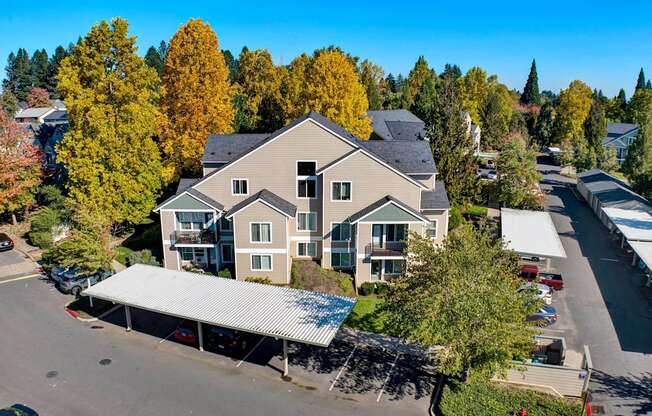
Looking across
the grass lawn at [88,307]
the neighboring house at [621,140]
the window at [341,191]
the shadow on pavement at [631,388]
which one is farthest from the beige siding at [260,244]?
the neighboring house at [621,140]

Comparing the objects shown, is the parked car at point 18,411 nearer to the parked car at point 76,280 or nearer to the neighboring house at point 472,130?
the parked car at point 76,280

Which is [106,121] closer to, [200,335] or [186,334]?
[186,334]

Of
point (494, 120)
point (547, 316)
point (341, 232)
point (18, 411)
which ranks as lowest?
point (547, 316)

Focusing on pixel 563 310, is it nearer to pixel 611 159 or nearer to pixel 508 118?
pixel 611 159

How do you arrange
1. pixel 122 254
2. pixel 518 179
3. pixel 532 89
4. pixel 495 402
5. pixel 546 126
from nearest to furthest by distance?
pixel 495 402 → pixel 122 254 → pixel 518 179 → pixel 546 126 → pixel 532 89

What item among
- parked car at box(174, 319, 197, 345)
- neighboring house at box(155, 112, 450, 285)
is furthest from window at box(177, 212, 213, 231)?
parked car at box(174, 319, 197, 345)

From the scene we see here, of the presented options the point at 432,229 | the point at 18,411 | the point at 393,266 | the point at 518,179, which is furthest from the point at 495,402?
the point at 518,179

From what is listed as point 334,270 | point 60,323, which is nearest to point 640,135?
point 334,270
